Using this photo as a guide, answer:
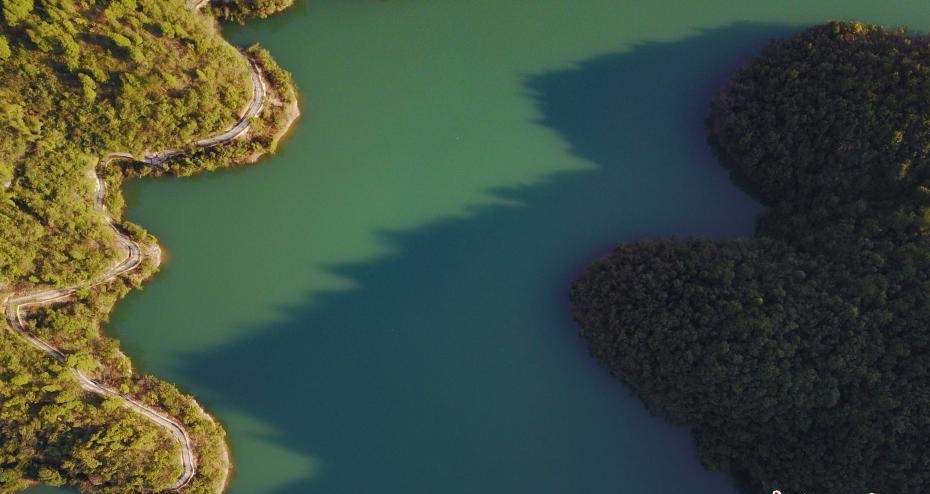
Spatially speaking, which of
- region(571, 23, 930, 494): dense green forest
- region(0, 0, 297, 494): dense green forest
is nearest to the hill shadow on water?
region(571, 23, 930, 494): dense green forest

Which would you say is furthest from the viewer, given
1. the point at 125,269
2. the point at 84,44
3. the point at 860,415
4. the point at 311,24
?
the point at 311,24

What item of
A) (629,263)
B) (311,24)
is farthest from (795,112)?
(311,24)

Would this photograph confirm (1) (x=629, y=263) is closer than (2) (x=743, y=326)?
No

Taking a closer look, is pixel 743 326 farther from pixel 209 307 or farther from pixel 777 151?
pixel 209 307

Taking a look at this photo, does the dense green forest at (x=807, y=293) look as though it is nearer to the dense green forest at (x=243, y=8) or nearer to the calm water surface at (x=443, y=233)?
the calm water surface at (x=443, y=233)

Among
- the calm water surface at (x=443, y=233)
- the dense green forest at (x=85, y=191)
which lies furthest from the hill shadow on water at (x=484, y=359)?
the dense green forest at (x=85, y=191)

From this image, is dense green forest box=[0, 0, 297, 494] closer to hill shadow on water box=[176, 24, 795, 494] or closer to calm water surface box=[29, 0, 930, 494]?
calm water surface box=[29, 0, 930, 494]

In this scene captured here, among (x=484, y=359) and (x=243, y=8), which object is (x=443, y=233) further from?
Answer: (x=243, y=8)
